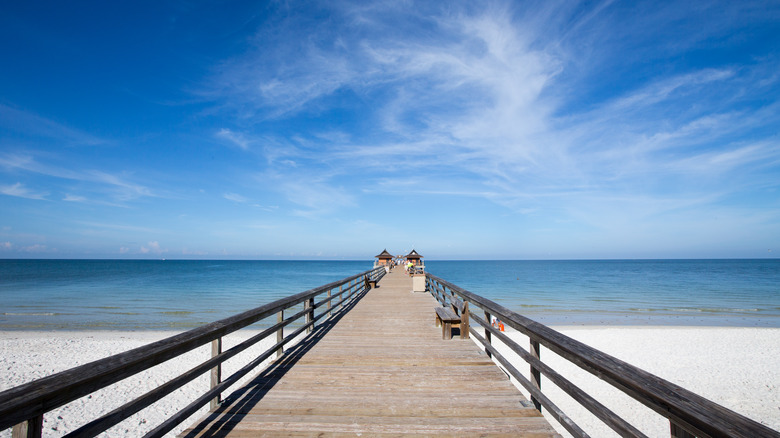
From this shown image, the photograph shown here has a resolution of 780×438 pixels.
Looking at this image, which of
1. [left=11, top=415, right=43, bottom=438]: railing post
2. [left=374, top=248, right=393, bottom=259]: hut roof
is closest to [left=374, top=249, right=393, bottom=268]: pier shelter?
[left=374, top=248, right=393, bottom=259]: hut roof

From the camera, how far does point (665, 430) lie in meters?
7.27

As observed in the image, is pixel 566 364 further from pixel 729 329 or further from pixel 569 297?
pixel 569 297

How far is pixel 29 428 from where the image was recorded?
1.55 m

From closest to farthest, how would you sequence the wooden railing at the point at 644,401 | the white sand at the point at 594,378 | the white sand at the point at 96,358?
the wooden railing at the point at 644,401 < the white sand at the point at 96,358 < the white sand at the point at 594,378

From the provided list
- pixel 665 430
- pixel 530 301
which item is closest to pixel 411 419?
pixel 665 430

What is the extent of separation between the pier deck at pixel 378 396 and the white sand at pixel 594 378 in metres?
Result: 4.81

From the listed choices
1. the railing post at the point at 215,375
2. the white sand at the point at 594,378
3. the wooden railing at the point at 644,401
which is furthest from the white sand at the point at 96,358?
the wooden railing at the point at 644,401

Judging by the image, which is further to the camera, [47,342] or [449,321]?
[47,342]

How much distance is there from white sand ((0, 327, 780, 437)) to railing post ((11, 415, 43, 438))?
685cm

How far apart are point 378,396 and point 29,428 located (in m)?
2.71

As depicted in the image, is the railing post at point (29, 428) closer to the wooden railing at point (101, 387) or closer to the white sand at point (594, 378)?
the wooden railing at point (101, 387)

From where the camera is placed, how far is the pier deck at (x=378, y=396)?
290cm

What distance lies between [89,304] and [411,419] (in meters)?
29.0

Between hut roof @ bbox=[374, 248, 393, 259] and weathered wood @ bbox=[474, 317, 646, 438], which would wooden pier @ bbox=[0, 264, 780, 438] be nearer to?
weathered wood @ bbox=[474, 317, 646, 438]
